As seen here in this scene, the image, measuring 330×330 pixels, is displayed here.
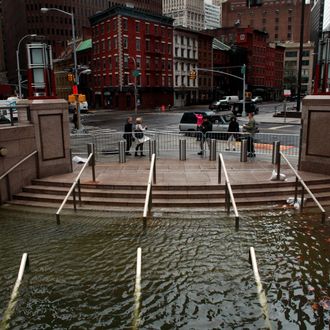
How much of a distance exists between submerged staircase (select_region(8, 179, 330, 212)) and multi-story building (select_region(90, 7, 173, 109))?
55.0 meters

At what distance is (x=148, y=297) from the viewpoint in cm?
621

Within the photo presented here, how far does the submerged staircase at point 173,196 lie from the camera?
1088 cm

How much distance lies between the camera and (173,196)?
1119cm

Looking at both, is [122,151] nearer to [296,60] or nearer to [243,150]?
[243,150]

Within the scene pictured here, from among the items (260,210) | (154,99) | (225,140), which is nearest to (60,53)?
(154,99)

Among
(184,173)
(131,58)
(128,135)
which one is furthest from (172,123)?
(131,58)

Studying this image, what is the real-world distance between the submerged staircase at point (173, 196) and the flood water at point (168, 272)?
87 centimetres

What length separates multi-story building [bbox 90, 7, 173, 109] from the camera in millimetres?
67625

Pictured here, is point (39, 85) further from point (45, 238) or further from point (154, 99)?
point (154, 99)

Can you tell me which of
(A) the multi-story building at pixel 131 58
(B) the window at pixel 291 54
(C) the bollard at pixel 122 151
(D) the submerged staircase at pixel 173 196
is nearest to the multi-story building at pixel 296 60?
(B) the window at pixel 291 54

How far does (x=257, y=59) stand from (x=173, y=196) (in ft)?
360

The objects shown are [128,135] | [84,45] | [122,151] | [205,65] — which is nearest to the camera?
[122,151]

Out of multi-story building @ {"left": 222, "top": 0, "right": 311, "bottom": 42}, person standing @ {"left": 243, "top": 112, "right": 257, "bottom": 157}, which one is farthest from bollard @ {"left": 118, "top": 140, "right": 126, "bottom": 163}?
multi-story building @ {"left": 222, "top": 0, "right": 311, "bottom": 42}

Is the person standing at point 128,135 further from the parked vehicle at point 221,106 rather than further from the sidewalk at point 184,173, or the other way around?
the parked vehicle at point 221,106
